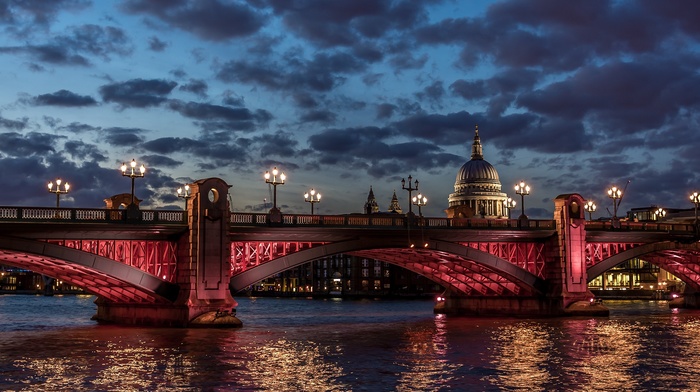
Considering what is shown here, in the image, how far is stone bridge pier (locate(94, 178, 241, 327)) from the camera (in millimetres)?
67062

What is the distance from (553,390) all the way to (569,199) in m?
55.9

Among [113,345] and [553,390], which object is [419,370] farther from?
[113,345]

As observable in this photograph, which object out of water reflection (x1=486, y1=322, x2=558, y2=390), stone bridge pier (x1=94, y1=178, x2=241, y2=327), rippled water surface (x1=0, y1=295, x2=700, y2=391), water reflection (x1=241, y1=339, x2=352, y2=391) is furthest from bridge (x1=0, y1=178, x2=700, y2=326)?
water reflection (x1=486, y1=322, x2=558, y2=390)

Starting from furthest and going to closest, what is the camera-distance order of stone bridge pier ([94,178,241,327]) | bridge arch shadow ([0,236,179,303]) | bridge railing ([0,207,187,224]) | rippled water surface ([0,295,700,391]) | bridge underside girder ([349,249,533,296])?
bridge underside girder ([349,249,533,296]), stone bridge pier ([94,178,241,327]), bridge railing ([0,207,187,224]), bridge arch shadow ([0,236,179,303]), rippled water surface ([0,295,700,391])

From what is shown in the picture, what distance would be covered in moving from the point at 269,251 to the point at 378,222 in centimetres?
1134

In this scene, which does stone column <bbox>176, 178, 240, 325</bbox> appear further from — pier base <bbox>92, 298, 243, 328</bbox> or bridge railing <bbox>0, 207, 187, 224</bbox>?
bridge railing <bbox>0, 207, 187, 224</bbox>

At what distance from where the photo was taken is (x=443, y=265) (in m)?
92.6

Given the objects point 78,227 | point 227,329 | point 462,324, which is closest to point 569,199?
point 462,324

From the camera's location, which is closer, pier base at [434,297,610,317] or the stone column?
the stone column

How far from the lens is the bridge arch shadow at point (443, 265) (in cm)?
7238

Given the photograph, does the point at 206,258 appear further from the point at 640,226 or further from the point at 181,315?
the point at 640,226

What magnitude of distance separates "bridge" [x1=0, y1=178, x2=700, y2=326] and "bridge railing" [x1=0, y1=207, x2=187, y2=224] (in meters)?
0.07

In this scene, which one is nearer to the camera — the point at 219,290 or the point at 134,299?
the point at 219,290

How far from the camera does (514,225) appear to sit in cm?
9069
